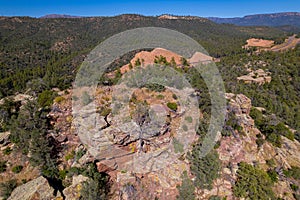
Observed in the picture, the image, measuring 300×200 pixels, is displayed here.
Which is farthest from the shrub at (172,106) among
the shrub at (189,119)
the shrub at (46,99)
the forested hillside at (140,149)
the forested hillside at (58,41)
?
the forested hillside at (58,41)

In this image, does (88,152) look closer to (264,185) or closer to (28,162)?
(28,162)

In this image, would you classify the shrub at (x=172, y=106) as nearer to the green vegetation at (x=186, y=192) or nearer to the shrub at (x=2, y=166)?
the green vegetation at (x=186, y=192)

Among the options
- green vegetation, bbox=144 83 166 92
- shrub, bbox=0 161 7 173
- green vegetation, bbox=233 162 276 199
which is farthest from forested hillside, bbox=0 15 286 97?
green vegetation, bbox=233 162 276 199

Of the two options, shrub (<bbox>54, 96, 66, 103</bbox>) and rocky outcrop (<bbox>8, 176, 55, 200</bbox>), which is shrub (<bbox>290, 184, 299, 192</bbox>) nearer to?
rocky outcrop (<bbox>8, 176, 55, 200</bbox>)

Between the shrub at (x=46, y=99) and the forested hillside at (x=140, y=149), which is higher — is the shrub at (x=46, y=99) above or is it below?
above

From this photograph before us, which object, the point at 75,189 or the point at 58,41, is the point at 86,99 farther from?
the point at 58,41

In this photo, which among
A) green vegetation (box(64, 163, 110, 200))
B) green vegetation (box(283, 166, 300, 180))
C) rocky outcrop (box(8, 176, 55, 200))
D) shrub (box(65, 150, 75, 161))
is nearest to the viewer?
green vegetation (box(64, 163, 110, 200))
